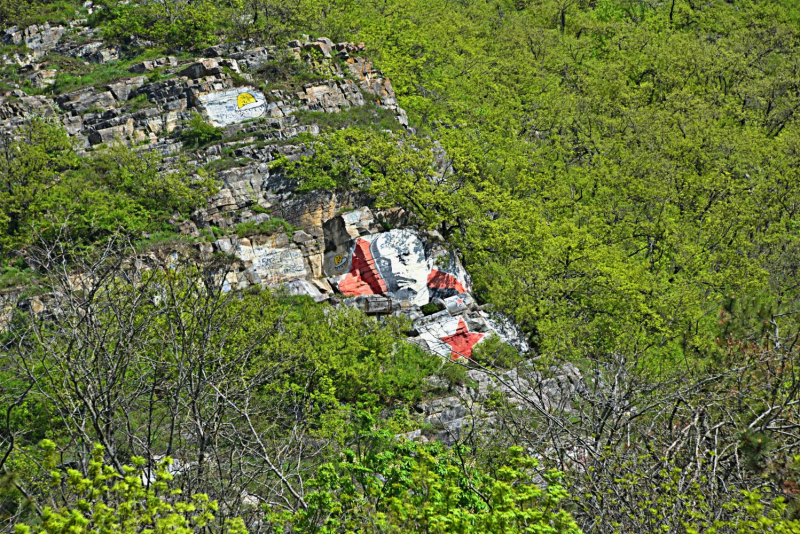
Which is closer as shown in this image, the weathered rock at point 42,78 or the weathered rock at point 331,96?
the weathered rock at point 331,96

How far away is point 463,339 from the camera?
23359 mm

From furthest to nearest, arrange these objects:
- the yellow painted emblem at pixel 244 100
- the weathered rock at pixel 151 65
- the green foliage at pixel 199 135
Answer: the weathered rock at pixel 151 65 → the yellow painted emblem at pixel 244 100 → the green foliage at pixel 199 135

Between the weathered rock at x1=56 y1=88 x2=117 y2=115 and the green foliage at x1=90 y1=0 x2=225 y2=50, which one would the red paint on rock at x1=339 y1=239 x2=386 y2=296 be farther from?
the green foliage at x1=90 y1=0 x2=225 y2=50

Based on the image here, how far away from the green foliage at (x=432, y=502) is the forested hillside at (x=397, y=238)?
49 mm

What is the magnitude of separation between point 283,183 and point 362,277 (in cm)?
635

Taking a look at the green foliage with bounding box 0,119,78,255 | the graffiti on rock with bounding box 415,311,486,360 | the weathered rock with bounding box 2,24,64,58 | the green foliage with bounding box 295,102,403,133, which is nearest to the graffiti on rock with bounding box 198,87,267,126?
the green foliage with bounding box 295,102,403,133

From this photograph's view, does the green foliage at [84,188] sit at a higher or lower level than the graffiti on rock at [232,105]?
lower

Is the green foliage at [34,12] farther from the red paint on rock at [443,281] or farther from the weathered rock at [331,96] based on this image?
the red paint on rock at [443,281]

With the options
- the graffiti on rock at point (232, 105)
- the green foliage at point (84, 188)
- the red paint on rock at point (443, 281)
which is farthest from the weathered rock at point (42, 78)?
the red paint on rock at point (443, 281)

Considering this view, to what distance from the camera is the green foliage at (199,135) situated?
2931 centimetres

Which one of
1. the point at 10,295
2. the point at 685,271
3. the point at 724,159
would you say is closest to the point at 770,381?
the point at 685,271

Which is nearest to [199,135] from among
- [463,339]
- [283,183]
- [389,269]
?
[283,183]

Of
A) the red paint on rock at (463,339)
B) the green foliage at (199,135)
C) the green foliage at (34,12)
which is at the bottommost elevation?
the red paint on rock at (463,339)

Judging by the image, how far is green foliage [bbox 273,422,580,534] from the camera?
18.9ft
